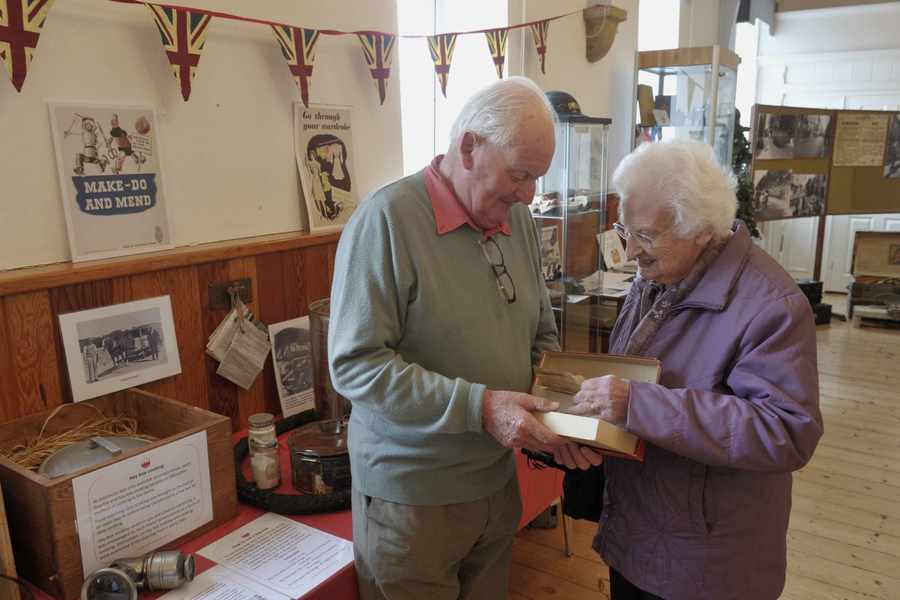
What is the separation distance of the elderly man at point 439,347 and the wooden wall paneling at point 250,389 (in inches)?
26.8

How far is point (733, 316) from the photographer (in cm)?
122

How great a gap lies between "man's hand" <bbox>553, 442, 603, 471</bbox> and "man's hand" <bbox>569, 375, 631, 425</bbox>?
0.09 m

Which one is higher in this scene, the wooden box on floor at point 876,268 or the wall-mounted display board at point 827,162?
the wall-mounted display board at point 827,162

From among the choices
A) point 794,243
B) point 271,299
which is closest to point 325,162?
point 271,299

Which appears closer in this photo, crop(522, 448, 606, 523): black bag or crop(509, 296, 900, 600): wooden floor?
crop(522, 448, 606, 523): black bag

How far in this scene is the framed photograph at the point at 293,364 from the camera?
198 cm

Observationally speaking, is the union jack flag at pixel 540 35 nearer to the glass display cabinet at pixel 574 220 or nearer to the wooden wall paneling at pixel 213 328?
the glass display cabinet at pixel 574 220

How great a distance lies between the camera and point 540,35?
315 cm

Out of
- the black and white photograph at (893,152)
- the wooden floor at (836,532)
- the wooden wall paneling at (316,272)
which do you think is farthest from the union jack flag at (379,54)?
the black and white photograph at (893,152)

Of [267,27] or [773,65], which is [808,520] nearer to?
[267,27]

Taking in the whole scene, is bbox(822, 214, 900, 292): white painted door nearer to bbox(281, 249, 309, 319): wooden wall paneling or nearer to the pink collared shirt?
bbox(281, 249, 309, 319): wooden wall paneling

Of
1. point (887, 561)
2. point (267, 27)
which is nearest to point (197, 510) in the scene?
point (267, 27)

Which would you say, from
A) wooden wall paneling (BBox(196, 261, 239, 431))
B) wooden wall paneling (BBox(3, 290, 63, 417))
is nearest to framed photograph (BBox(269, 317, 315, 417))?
wooden wall paneling (BBox(196, 261, 239, 431))

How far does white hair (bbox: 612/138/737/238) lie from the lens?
1.26 metres
